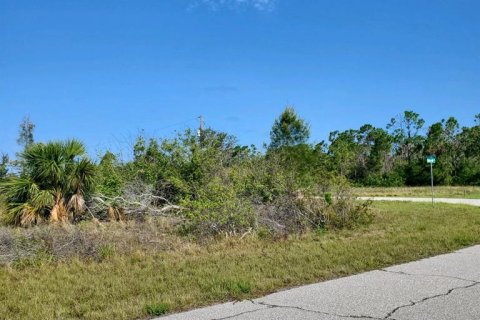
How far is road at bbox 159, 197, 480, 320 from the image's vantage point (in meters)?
5.60

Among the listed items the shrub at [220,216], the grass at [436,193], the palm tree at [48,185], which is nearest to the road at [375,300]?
the shrub at [220,216]

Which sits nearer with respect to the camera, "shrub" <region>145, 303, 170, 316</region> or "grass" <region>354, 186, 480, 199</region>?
"shrub" <region>145, 303, 170, 316</region>

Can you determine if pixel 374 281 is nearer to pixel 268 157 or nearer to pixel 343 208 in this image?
pixel 343 208

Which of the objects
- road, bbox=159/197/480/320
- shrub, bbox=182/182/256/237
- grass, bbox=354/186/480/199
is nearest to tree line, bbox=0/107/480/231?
shrub, bbox=182/182/256/237

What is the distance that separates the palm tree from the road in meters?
9.50

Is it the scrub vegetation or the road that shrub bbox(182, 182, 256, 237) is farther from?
the road

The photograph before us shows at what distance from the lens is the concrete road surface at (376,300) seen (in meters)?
5.61

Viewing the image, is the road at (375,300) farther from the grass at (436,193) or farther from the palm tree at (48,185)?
the grass at (436,193)

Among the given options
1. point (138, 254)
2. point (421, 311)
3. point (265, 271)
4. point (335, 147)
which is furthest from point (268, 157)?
point (335, 147)

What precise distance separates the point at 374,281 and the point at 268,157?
9.75 meters

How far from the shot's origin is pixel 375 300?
6.19 metres

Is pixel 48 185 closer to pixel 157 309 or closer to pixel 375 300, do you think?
pixel 157 309

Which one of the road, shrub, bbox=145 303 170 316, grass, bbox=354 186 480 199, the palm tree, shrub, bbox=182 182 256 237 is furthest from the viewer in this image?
grass, bbox=354 186 480 199

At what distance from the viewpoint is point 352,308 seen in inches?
230
